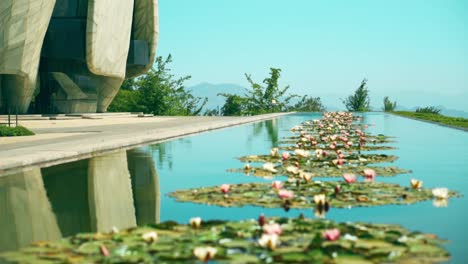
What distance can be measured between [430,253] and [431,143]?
12.1m

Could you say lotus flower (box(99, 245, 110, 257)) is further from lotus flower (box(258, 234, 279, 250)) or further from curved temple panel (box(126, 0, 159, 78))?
curved temple panel (box(126, 0, 159, 78))

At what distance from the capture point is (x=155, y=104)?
147 ft

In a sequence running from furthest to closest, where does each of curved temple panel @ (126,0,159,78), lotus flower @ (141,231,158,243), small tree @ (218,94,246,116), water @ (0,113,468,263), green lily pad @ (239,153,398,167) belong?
small tree @ (218,94,246,116), curved temple panel @ (126,0,159,78), green lily pad @ (239,153,398,167), water @ (0,113,468,263), lotus flower @ (141,231,158,243)

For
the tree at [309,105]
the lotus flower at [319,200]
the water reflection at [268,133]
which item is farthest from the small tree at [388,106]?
the lotus flower at [319,200]

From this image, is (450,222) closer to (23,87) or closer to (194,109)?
(23,87)

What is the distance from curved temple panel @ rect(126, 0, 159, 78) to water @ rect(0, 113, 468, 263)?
28.1m

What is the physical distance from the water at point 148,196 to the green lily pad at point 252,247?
30 centimetres

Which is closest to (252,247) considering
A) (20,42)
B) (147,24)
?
(20,42)

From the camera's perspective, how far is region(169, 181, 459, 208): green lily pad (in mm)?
6352

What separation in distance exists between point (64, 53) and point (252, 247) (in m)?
30.3

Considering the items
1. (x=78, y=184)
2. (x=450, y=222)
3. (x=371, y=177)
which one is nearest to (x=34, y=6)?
(x=78, y=184)

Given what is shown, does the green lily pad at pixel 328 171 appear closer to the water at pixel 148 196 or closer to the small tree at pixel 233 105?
the water at pixel 148 196

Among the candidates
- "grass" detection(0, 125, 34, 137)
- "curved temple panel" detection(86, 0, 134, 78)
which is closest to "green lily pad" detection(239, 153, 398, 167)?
"grass" detection(0, 125, 34, 137)

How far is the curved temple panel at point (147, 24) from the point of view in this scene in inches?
1591
